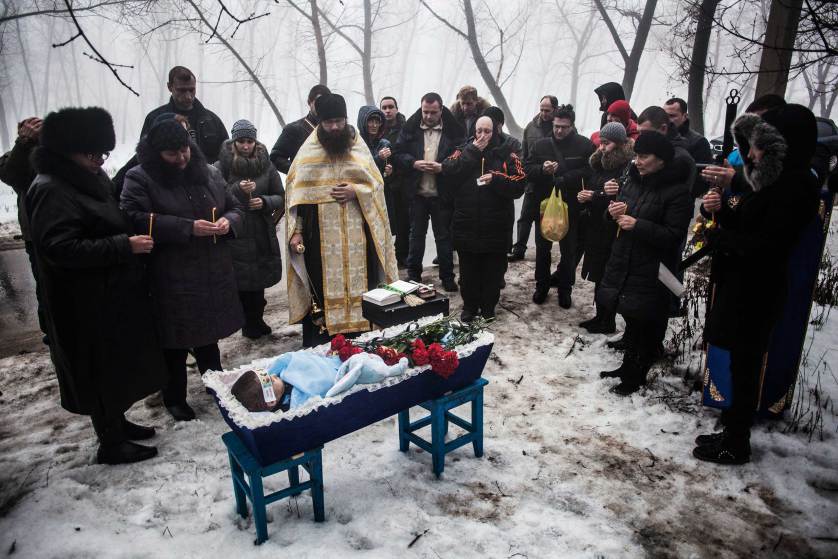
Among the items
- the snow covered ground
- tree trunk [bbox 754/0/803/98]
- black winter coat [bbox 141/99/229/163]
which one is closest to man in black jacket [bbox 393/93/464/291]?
black winter coat [bbox 141/99/229/163]

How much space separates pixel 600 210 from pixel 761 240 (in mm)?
2483

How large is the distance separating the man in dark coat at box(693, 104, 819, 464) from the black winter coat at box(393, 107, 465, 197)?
131 inches

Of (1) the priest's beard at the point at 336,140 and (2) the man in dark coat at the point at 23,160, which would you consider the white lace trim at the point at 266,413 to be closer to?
(1) the priest's beard at the point at 336,140

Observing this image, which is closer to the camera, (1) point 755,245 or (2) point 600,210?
(1) point 755,245

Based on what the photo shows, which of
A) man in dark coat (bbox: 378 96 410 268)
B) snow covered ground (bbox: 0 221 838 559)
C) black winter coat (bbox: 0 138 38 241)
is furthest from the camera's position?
man in dark coat (bbox: 378 96 410 268)

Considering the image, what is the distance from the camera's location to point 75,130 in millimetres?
2982

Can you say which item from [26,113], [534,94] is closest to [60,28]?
[26,113]

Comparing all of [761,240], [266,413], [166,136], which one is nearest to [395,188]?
[166,136]

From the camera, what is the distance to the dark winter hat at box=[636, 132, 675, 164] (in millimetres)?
3803

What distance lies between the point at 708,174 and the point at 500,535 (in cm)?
267

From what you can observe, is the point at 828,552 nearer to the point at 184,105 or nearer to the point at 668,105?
the point at 668,105

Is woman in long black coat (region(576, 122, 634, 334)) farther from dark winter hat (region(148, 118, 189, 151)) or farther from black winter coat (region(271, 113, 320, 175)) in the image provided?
dark winter hat (region(148, 118, 189, 151))

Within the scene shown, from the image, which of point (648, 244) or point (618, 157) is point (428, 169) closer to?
point (618, 157)

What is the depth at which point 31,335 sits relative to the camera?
5.84 m
